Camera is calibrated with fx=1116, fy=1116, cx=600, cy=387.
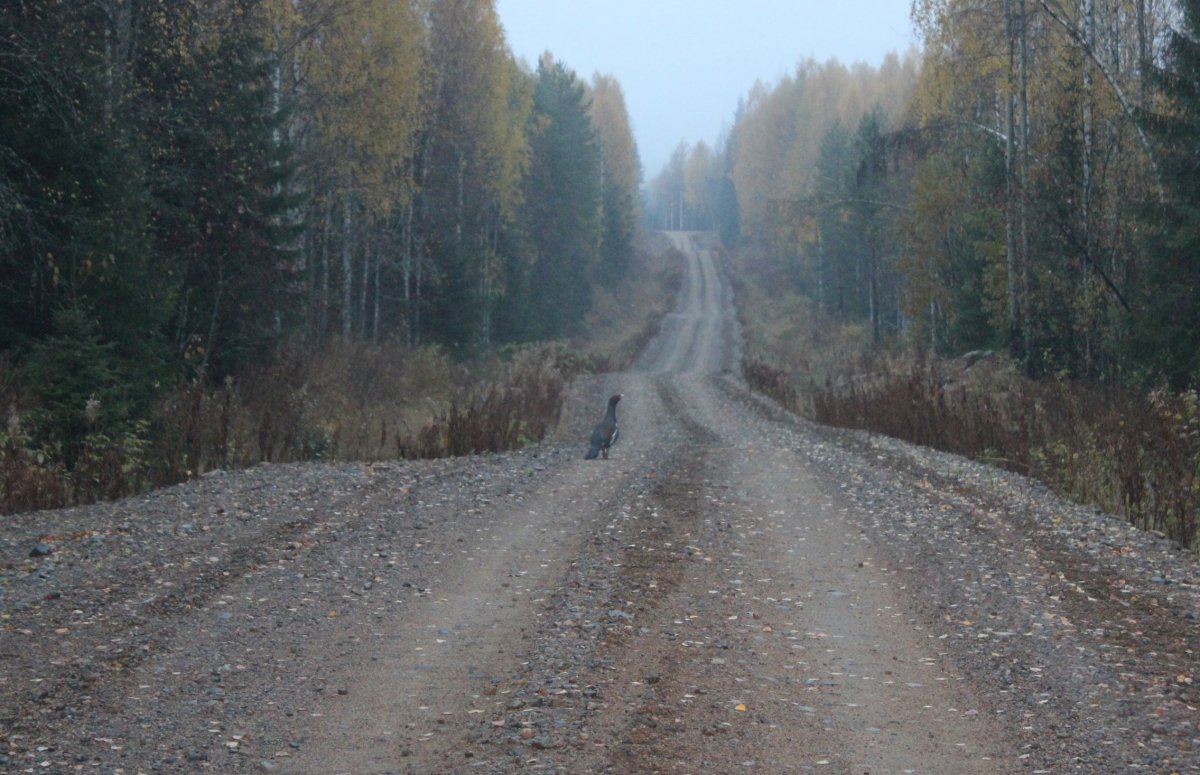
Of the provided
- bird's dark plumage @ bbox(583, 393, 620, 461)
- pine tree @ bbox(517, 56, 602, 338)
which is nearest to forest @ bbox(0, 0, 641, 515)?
bird's dark plumage @ bbox(583, 393, 620, 461)

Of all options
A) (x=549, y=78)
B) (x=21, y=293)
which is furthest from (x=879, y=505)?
(x=549, y=78)

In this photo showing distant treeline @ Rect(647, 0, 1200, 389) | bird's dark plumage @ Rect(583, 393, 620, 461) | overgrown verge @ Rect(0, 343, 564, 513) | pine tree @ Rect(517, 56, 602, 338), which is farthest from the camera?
pine tree @ Rect(517, 56, 602, 338)

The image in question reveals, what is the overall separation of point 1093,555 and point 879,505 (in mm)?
2770

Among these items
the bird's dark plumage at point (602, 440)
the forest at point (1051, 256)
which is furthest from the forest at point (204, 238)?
the forest at point (1051, 256)

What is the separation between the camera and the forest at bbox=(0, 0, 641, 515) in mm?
12852

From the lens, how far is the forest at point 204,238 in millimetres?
12852

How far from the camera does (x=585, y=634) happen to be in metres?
6.48

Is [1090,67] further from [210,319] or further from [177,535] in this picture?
[177,535]

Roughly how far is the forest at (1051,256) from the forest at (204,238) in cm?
829

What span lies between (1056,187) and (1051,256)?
6.71 feet

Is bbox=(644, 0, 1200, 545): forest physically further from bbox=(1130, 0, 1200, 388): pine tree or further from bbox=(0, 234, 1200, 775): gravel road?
bbox=(0, 234, 1200, 775): gravel road

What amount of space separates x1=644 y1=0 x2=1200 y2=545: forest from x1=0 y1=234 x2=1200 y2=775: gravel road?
2125 mm

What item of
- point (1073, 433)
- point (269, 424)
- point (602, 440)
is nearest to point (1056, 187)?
point (1073, 433)

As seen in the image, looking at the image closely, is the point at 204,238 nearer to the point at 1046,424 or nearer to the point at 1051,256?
the point at 1046,424
